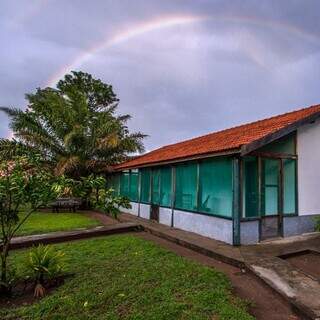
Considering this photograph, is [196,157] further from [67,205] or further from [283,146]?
[67,205]

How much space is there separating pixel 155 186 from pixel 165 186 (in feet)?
3.37

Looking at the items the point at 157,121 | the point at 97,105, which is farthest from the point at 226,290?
the point at 97,105

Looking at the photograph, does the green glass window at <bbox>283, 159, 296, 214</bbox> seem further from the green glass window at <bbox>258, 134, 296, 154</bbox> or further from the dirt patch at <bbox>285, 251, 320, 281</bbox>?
the dirt patch at <bbox>285, 251, 320, 281</bbox>

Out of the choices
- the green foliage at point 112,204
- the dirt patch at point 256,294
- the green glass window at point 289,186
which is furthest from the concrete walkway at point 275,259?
the green foliage at point 112,204

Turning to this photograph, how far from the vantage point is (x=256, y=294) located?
16.7ft

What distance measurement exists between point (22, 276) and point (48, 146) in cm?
1417

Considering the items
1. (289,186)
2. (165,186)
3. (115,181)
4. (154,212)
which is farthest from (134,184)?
(289,186)

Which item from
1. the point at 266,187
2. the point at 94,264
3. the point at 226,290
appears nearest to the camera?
the point at 226,290

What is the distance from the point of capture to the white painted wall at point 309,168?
9.47 meters

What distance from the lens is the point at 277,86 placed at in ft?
48.0

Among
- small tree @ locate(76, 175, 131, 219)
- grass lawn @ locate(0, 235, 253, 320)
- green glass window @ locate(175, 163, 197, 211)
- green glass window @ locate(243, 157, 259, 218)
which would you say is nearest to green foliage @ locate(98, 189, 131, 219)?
small tree @ locate(76, 175, 131, 219)

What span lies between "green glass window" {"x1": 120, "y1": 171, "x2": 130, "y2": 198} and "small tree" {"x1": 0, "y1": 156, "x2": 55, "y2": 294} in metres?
11.2

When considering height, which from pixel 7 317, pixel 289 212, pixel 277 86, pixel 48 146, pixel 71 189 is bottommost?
pixel 7 317

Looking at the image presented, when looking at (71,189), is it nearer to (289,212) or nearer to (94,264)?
(94,264)
